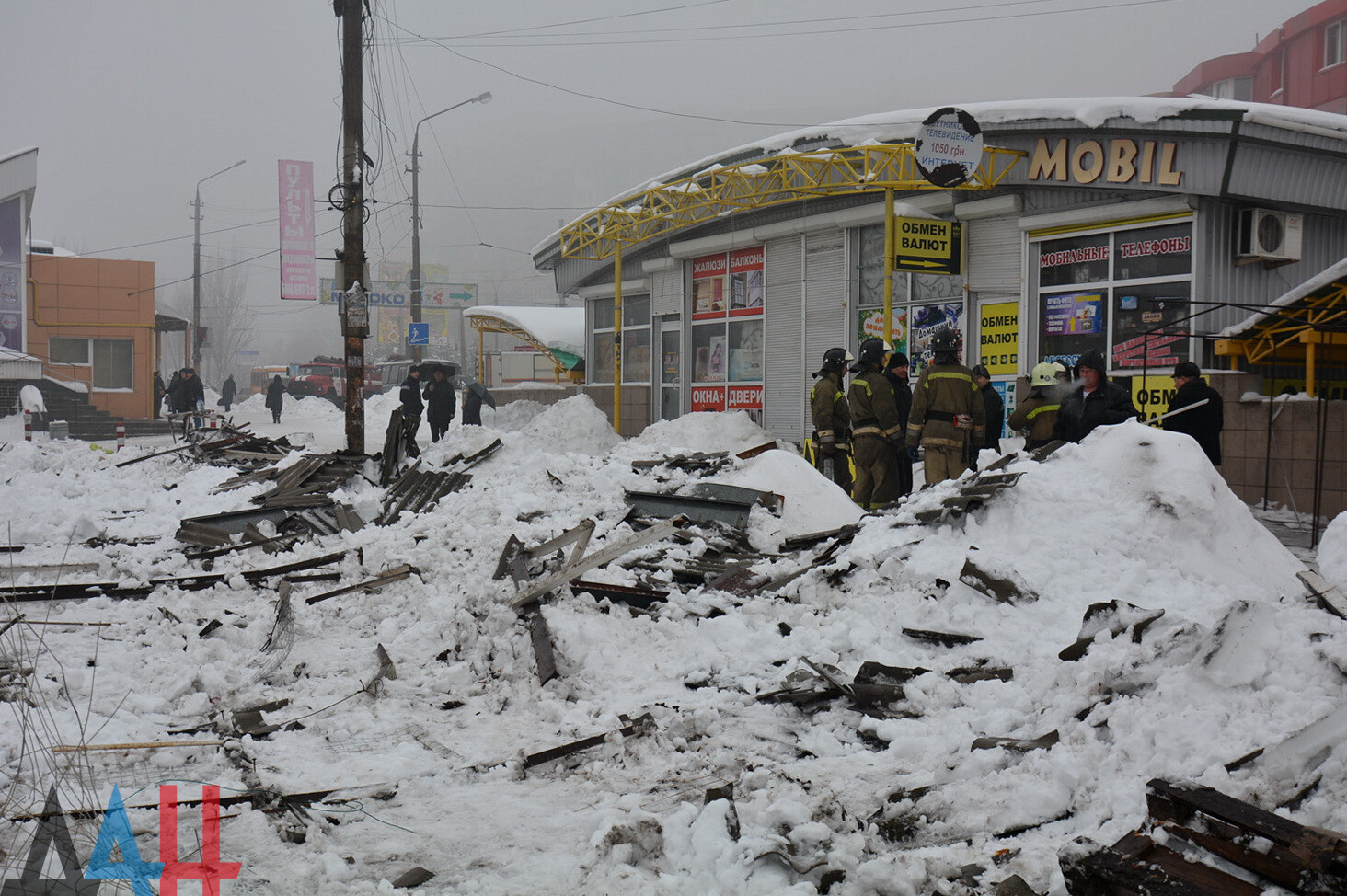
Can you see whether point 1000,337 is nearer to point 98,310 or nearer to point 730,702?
point 730,702

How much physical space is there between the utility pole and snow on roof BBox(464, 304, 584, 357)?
12004 millimetres

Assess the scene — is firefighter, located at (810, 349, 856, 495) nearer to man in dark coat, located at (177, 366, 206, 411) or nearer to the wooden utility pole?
the wooden utility pole

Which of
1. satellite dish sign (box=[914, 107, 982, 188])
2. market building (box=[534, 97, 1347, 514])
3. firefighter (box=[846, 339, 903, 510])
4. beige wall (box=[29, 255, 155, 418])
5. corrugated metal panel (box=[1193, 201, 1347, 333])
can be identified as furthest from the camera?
beige wall (box=[29, 255, 155, 418])

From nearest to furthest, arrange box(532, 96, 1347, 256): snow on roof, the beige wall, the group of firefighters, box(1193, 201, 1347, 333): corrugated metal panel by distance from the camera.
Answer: the group of firefighters → box(532, 96, 1347, 256): snow on roof → box(1193, 201, 1347, 333): corrugated metal panel → the beige wall

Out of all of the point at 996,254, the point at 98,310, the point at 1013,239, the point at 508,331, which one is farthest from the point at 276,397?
the point at 1013,239

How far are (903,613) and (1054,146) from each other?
984 cm

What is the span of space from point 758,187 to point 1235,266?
7.21 m

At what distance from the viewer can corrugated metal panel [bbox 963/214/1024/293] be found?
14258mm

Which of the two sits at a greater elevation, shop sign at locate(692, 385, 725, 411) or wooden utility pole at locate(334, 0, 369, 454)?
wooden utility pole at locate(334, 0, 369, 454)

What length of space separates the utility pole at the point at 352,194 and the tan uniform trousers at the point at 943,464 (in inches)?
360

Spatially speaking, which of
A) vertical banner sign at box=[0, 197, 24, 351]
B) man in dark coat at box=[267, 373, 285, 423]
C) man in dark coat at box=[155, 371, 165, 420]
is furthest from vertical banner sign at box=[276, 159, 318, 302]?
vertical banner sign at box=[0, 197, 24, 351]

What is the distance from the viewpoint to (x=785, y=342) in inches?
719

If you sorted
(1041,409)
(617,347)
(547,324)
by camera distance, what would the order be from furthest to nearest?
(547,324) → (617,347) → (1041,409)

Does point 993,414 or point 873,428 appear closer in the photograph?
point 873,428
